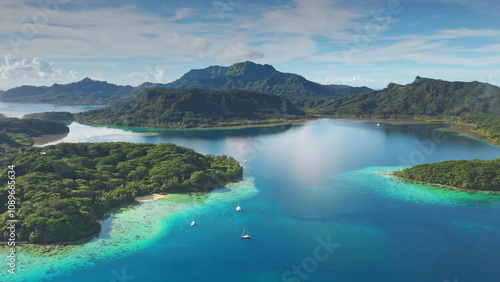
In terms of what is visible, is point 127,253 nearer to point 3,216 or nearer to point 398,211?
point 3,216

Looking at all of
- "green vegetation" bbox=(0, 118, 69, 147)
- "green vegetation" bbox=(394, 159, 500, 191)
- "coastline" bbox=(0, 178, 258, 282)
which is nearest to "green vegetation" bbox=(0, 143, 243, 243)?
"coastline" bbox=(0, 178, 258, 282)

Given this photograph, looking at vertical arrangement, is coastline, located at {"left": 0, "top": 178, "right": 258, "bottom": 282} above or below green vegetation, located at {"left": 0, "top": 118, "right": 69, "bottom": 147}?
below

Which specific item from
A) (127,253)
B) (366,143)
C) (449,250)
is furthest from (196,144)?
(449,250)

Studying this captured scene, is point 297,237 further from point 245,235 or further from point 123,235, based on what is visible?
point 123,235

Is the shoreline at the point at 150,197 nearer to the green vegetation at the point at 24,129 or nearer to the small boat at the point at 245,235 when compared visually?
the small boat at the point at 245,235

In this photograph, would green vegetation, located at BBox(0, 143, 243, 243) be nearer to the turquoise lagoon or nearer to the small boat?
the turquoise lagoon

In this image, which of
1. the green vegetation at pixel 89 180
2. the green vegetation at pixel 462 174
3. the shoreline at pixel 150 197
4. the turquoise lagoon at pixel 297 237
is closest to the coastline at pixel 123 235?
the turquoise lagoon at pixel 297 237
